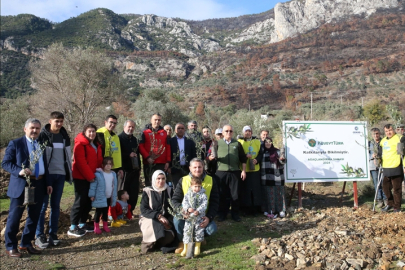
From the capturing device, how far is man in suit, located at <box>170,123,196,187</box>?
6.72 m

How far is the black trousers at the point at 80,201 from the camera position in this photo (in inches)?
214

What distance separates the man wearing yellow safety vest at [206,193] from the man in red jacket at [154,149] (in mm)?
1602

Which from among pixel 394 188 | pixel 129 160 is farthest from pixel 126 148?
pixel 394 188

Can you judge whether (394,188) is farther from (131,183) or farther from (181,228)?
(131,183)

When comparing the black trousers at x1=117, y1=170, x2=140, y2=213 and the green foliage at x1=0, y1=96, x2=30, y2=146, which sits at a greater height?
the green foliage at x1=0, y1=96, x2=30, y2=146

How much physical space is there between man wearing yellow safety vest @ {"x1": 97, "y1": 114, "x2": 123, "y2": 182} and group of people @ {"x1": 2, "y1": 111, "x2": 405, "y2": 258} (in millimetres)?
19

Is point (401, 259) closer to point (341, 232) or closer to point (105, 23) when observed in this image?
point (341, 232)

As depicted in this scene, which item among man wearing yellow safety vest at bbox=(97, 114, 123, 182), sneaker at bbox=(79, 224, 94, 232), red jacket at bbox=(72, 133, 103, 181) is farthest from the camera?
man wearing yellow safety vest at bbox=(97, 114, 123, 182)

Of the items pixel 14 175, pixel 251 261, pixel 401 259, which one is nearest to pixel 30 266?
pixel 14 175

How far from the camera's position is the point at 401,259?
166 inches

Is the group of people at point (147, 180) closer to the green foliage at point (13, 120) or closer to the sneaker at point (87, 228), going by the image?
the sneaker at point (87, 228)

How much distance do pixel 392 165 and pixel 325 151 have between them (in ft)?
4.57

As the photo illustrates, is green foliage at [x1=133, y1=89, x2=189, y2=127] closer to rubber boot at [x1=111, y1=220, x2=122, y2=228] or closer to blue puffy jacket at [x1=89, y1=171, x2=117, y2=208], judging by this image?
rubber boot at [x1=111, y1=220, x2=122, y2=228]

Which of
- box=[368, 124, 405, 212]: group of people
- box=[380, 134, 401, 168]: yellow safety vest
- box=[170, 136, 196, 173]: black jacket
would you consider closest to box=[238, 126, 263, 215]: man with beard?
box=[170, 136, 196, 173]: black jacket
